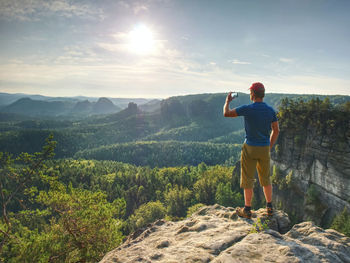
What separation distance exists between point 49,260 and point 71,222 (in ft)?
10.8

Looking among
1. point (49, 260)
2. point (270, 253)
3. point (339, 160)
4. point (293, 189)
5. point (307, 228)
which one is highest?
point (270, 253)

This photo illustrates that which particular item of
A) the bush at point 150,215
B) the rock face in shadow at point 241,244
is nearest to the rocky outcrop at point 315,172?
the rock face in shadow at point 241,244

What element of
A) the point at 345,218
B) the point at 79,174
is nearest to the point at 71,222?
the point at 345,218

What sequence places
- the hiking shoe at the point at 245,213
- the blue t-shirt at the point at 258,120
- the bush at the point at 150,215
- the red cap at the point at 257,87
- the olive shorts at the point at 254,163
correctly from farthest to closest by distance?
the bush at the point at 150,215 → the hiking shoe at the point at 245,213 → the olive shorts at the point at 254,163 → the red cap at the point at 257,87 → the blue t-shirt at the point at 258,120

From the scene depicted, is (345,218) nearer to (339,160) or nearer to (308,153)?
(339,160)

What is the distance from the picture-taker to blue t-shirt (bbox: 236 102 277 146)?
694 cm

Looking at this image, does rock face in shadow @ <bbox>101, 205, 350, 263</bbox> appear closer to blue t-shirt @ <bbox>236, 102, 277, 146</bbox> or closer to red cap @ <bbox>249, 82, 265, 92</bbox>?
blue t-shirt @ <bbox>236, 102, 277, 146</bbox>

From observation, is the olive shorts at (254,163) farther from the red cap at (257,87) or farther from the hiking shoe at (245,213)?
the red cap at (257,87)

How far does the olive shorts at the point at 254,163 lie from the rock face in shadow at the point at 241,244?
1592 millimetres

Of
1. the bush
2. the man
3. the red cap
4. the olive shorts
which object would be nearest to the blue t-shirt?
the man

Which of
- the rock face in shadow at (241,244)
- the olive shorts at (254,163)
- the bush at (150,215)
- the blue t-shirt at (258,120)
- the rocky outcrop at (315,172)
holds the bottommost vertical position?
the bush at (150,215)

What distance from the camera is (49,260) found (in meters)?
13.1

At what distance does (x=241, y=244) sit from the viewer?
611 centimetres

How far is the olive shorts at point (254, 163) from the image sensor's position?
7195 mm
